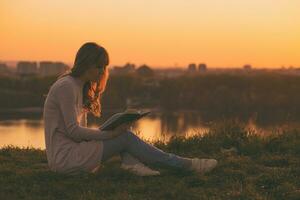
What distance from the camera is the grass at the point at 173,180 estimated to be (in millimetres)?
3938

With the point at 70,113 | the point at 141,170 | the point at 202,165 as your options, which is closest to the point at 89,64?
the point at 70,113

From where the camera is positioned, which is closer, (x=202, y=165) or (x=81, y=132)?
(x=81, y=132)

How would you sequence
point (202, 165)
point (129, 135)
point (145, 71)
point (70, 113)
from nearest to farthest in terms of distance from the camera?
point (70, 113) < point (129, 135) < point (202, 165) < point (145, 71)

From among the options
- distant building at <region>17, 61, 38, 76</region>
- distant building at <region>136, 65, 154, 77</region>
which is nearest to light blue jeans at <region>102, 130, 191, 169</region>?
distant building at <region>136, 65, 154, 77</region>

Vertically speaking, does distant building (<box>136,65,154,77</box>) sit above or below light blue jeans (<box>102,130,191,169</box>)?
below

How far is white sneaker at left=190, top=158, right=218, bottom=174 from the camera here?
15.0ft

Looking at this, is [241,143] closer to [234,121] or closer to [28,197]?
[234,121]

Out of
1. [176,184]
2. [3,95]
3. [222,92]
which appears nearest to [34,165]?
Result: [176,184]

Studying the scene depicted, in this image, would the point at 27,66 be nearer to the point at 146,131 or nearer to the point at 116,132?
the point at 146,131

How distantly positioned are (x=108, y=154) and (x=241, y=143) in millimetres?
2389

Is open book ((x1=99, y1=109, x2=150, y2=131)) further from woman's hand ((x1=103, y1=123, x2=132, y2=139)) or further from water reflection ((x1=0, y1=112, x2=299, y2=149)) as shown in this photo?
water reflection ((x1=0, y1=112, x2=299, y2=149))

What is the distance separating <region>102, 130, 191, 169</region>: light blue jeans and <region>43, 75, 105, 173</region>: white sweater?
0.10m

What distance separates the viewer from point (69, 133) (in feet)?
14.0

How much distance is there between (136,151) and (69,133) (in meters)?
0.62
